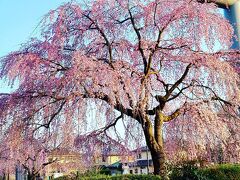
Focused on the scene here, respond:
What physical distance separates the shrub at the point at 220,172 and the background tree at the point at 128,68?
0.63m

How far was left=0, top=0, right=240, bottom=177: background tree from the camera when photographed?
6.39m

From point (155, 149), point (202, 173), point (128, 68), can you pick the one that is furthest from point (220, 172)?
point (128, 68)

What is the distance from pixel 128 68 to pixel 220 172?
9.73 feet

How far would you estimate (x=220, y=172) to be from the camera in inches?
290

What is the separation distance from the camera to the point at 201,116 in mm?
7445

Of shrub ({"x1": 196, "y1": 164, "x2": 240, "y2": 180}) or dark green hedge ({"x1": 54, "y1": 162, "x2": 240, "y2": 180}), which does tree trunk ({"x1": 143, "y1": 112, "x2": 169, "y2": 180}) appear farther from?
shrub ({"x1": 196, "y1": 164, "x2": 240, "y2": 180})

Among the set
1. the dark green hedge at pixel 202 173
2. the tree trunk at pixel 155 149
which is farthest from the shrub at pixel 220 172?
the tree trunk at pixel 155 149

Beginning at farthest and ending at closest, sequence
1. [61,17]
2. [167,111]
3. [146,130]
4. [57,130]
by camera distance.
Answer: [167,111] → [146,130] → [61,17] → [57,130]

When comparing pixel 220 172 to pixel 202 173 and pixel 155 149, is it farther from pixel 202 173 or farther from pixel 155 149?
pixel 155 149

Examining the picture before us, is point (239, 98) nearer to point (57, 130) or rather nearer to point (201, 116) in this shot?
point (201, 116)

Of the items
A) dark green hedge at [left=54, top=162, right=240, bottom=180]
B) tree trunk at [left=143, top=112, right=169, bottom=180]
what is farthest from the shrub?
tree trunk at [left=143, top=112, right=169, bottom=180]

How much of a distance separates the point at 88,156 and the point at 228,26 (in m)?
4.65

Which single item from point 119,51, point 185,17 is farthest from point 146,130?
point 185,17

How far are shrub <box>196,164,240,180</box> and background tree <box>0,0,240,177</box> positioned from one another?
0.63 metres
